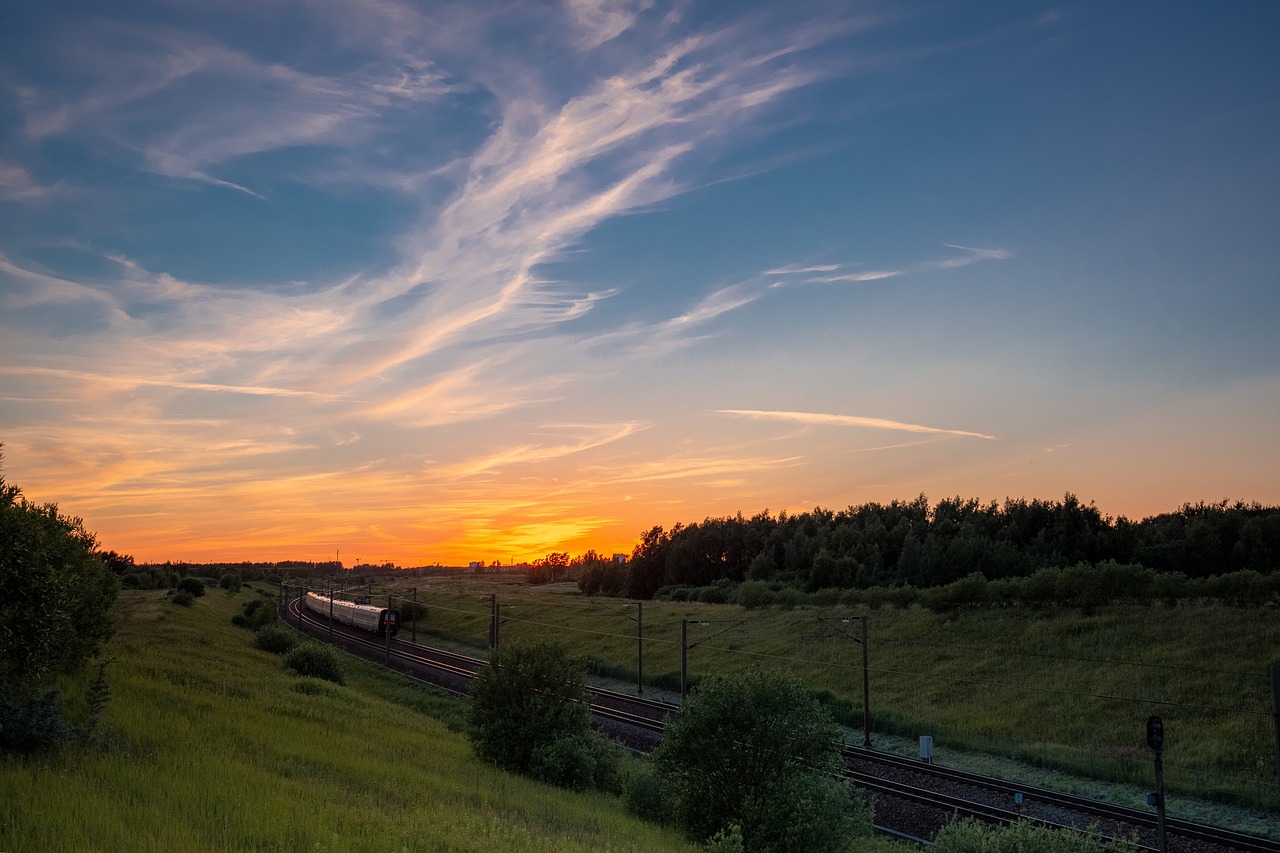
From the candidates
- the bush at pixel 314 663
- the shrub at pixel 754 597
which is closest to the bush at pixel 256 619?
the bush at pixel 314 663

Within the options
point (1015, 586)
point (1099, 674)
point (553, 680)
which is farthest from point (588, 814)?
point (1015, 586)

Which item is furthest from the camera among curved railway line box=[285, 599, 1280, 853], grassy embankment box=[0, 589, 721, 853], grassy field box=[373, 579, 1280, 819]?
grassy field box=[373, 579, 1280, 819]

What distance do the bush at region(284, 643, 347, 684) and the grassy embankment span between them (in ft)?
49.5

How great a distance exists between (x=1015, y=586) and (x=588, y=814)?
52612 mm

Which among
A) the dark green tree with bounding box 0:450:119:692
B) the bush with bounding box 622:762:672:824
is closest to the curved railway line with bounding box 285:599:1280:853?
the bush with bounding box 622:762:672:824

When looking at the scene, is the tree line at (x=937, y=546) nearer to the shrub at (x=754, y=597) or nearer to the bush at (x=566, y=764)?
the shrub at (x=754, y=597)

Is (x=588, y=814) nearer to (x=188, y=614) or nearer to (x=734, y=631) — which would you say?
(x=734, y=631)

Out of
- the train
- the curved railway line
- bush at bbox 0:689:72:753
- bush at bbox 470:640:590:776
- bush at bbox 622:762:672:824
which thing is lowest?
the curved railway line

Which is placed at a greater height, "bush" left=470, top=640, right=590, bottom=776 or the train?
"bush" left=470, top=640, right=590, bottom=776

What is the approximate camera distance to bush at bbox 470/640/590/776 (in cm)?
2622

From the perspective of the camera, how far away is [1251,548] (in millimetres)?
75750

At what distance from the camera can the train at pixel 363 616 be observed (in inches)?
3327

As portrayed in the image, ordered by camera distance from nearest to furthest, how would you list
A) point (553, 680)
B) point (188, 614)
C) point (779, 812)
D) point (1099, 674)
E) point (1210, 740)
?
1. point (779, 812)
2. point (553, 680)
3. point (1210, 740)
4. point (1099, 674)
5. point (188, 614)

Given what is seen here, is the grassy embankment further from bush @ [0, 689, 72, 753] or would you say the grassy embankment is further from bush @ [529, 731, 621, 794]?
bush @ [529, 731, 621, 794]
